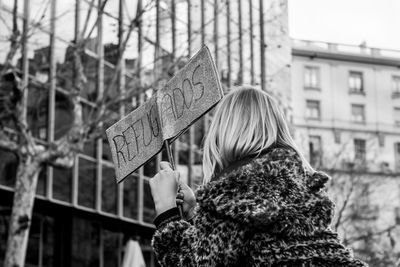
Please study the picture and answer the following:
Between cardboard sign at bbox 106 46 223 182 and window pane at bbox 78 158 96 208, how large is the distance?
16.2 m

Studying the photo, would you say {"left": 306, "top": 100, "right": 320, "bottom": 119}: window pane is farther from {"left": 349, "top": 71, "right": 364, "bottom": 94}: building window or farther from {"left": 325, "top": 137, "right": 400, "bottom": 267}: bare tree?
{"left": 325, "top": 137, "right": 400, "bottom": 267}: bare tree

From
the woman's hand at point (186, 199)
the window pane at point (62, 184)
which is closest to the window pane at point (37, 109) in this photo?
the window pane at point (62, 184)

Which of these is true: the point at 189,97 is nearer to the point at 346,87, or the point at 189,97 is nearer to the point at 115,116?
the point at 115,116

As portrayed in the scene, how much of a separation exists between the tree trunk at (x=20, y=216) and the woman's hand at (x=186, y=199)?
897cm

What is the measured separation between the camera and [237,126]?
3.66m

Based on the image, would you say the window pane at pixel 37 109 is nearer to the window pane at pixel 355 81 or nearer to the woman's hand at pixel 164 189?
the woman's hand at pixel 164 189

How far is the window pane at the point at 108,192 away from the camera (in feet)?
71.3

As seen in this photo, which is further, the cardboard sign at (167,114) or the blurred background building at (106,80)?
the blurred background building at (106,80)

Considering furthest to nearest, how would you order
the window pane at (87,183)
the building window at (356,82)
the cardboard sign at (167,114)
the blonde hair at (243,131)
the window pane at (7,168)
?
the building window at (356,82)
the window pane at (87,183)
the window pane at (7,168)
the cardboard sign at (167,114)
the blonde hair at (243,131)

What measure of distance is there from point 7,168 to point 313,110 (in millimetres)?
45746

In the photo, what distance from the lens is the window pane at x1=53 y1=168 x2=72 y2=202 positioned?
19.7 m

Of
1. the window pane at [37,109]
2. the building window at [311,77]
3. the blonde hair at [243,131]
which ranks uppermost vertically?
the building window at [311,77]

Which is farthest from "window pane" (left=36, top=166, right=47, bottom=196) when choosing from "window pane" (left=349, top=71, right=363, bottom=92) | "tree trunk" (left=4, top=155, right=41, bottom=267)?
"window pane" (left=349, top=71, right=363, bottom=92)

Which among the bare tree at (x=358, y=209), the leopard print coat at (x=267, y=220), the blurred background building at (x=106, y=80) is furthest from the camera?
the bare tree at (x=358, y=209)
